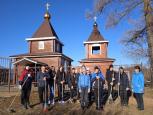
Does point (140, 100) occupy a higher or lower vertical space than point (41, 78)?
lower

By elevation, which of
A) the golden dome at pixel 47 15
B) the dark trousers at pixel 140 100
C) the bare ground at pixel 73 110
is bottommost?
the bare ground at pixel 73 110

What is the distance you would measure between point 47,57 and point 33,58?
170 centimetres

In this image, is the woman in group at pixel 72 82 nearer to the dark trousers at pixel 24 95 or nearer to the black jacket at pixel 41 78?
the black jacket at pixel 41 78

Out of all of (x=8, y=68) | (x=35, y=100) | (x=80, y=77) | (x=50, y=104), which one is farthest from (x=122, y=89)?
(x=8, y=68)

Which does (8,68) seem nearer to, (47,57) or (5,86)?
(5,86)

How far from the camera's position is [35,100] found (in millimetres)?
14141

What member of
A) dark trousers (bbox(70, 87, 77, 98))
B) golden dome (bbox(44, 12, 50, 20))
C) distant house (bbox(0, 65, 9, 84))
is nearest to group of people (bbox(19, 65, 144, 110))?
dark trousers (bbox(70, 87, 77, 98))

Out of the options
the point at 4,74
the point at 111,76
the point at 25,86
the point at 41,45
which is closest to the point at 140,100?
the point at 111,76

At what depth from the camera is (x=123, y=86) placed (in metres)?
12.9

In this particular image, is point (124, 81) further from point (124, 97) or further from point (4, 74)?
point (4, 74)

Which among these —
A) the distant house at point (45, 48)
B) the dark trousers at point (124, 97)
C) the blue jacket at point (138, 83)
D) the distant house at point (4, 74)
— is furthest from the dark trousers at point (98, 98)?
the distant house at point (45, 48)

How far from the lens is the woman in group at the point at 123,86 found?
1264 centimetres

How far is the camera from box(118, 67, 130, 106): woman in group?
41.5ft

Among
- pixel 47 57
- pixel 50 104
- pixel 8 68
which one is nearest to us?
pixel 50 104
